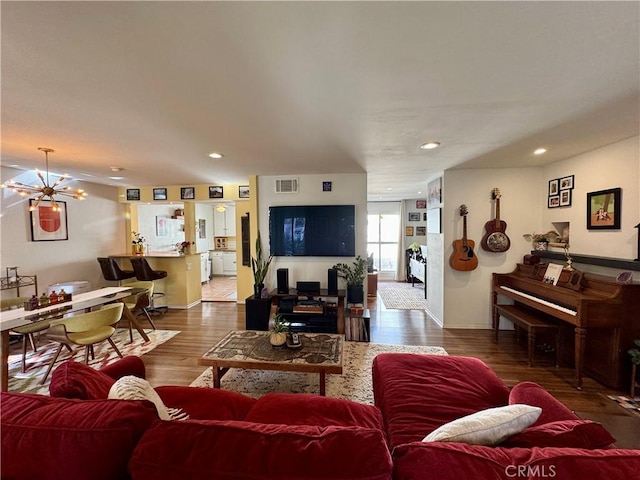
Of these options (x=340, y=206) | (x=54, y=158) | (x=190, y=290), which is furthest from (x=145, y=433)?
(x=190, y=290)

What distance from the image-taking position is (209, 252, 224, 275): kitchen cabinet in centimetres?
844

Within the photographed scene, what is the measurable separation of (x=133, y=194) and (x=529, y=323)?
6926 mm

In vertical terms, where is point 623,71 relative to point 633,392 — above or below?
above

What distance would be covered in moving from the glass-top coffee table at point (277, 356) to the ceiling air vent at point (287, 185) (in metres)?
2.56

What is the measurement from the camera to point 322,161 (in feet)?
11.5

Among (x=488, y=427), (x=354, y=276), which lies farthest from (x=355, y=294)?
(x=488, y=427)

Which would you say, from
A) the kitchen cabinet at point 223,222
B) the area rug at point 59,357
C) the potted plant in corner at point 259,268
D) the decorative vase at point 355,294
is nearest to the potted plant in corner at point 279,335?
the potted plant in corner at point 259,268

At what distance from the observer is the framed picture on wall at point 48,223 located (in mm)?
3900

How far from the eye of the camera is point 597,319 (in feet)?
7.70

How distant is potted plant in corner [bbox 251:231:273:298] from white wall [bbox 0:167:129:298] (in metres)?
3.16

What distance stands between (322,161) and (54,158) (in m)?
3.35

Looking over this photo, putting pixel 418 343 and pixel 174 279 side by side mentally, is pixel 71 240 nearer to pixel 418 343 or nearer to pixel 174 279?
pixel 174 279

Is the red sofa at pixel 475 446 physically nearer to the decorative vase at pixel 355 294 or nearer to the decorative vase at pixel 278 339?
the decorative vase at pixel 278 339

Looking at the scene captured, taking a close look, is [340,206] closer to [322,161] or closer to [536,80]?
[322,161]
